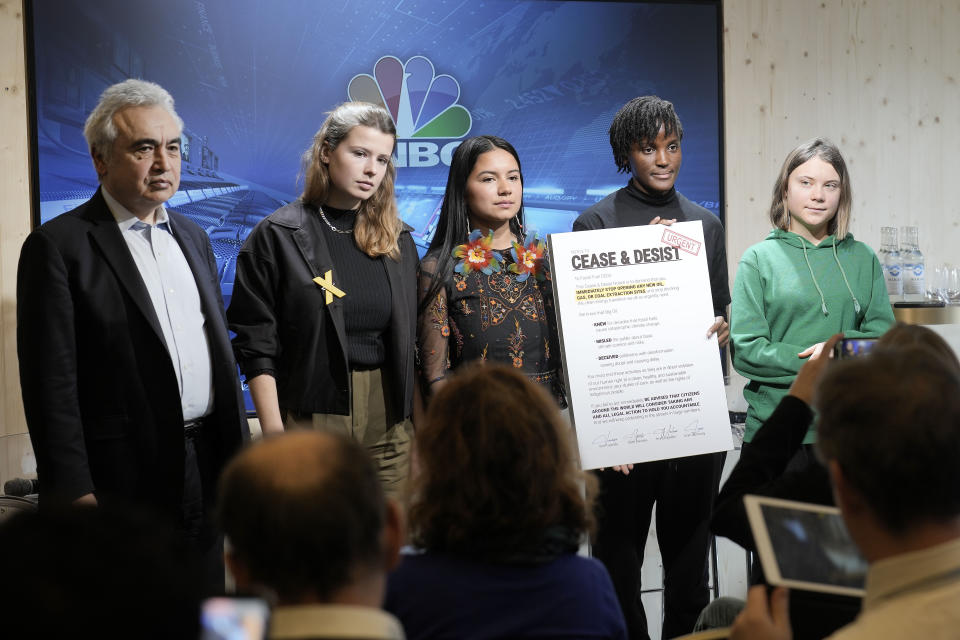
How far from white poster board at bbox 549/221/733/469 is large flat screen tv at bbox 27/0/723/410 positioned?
151 cm

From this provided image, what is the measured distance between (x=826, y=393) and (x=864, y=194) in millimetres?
3693

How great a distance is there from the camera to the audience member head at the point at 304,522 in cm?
100

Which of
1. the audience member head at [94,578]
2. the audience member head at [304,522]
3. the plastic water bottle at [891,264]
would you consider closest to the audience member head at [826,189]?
the plastic water bottle at [891,264]

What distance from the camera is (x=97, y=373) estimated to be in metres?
2.27

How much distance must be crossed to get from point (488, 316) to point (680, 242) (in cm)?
62

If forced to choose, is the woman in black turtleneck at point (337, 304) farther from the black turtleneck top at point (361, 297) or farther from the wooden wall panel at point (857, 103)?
the wooden wall panel at point (857, 103)

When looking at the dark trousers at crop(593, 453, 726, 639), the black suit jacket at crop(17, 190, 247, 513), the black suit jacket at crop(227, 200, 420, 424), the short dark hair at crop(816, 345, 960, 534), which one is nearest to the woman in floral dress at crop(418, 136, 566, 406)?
the black suit jacket at crop(227, 200, 420, 424)

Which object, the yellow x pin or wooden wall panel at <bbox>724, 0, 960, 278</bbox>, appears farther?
wooden wall panel at <bbox>724, 0, 960, 278</bbox>

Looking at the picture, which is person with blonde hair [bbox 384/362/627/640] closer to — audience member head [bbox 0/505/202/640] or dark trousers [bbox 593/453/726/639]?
audience member head [bbox 0/505/202/640]

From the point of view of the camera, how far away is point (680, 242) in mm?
2750

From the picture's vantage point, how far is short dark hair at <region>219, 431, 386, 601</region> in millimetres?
1000

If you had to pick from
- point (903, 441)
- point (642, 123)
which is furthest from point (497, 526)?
point (642, 123)

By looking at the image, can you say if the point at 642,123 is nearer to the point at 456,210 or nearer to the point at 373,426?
the point at 456,210

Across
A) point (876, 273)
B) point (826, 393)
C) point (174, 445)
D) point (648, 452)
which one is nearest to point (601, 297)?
point (648, 452)
